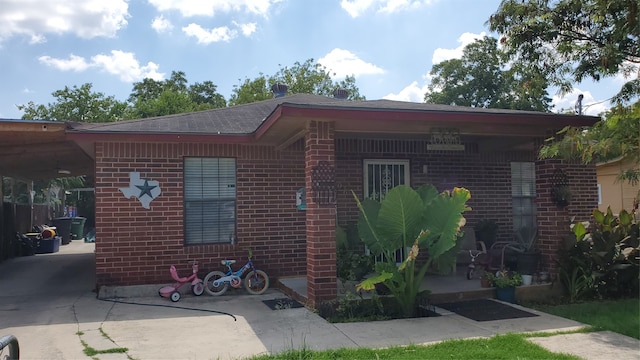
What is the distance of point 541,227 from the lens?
833 cm

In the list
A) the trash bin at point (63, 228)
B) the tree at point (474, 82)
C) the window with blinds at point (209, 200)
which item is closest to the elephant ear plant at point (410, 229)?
the window with blinds at point (209, 200)

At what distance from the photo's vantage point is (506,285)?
773 cm

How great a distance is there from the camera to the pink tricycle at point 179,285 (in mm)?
8156

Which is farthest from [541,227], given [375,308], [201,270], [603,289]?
[201,270]

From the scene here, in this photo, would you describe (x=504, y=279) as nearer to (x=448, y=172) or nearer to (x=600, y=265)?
(x=600, y=265)

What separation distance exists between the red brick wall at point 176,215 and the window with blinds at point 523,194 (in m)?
4.81

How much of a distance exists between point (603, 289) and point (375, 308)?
3.81 meters

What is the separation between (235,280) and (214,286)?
36 cm

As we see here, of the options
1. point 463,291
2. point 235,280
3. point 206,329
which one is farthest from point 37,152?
point 463,291

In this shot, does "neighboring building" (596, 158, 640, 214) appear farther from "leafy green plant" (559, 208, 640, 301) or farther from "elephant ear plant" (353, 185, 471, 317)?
"elephant ear plant" (353, 185, 471, 317)

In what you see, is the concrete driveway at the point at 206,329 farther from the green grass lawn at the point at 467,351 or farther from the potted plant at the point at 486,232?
the potted plant at the point at 486,232

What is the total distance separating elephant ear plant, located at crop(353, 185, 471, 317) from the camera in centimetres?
659

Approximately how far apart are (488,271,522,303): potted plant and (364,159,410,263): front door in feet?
7.54

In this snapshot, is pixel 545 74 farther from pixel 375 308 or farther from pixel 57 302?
pixel 57 302
